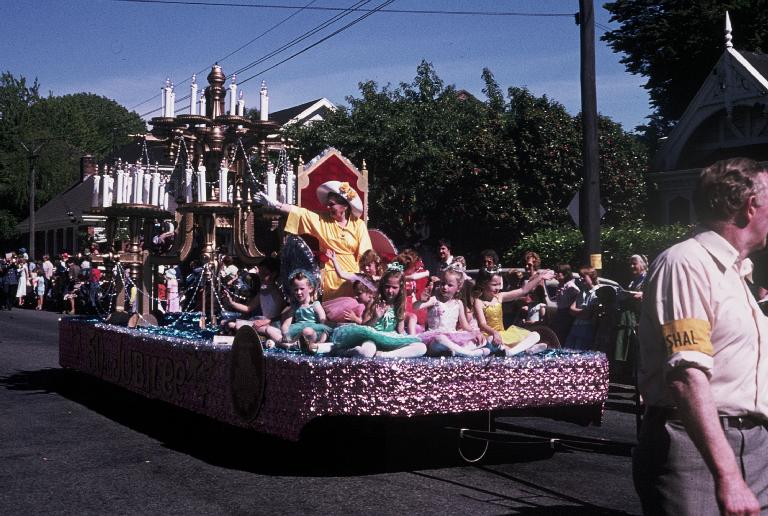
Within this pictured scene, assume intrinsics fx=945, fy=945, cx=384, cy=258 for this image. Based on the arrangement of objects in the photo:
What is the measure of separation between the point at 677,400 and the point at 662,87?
4258 centimetres

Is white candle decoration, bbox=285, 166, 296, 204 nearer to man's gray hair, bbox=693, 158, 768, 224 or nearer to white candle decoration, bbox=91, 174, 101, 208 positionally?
white candle decoration, bbox=91, 174, 101, 208

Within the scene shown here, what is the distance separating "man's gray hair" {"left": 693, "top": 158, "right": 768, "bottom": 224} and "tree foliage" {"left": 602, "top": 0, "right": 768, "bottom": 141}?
35.0 m

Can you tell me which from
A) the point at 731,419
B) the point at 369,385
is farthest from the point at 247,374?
the point at 731,419

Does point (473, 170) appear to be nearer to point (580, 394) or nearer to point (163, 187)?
point (163, 187)

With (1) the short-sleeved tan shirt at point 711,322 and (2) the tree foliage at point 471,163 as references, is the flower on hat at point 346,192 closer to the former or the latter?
(1) the short-sleeved tan shirt at point 711,322

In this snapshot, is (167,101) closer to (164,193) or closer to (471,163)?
(164,193)

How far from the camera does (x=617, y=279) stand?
18531 millimetres

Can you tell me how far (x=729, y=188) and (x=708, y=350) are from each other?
504mm

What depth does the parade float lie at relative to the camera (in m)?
6.78

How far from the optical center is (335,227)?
9.59m

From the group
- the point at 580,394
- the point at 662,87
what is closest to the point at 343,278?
the point at 580,394

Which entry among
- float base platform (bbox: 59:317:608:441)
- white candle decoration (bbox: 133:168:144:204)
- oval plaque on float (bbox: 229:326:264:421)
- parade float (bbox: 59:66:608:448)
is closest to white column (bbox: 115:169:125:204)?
parade float (bbox: 59:66:608:448)

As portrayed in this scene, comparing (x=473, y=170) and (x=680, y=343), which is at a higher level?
(x=473, y=170)

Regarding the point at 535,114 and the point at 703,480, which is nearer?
the point at 703,480
